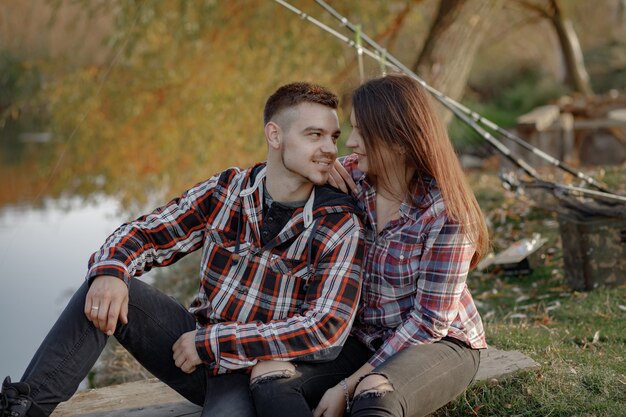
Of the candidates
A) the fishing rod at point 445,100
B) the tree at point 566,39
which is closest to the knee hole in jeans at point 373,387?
the fishing rod at point 445,100

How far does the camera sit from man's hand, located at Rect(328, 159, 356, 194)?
2750mm

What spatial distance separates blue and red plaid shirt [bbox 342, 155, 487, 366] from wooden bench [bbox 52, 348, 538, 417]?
1.35ft

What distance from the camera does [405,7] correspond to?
8.49m

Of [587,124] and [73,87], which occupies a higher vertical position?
[73,87]

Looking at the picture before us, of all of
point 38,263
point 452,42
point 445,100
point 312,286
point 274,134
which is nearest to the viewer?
point 312,286

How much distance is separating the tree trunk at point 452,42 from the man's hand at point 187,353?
4.80 metres

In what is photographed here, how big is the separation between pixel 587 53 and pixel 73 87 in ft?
50.7

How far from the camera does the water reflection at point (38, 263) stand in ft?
24.1

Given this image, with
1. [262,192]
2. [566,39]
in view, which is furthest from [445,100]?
[566,39]

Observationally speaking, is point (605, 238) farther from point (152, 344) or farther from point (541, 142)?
point (541, 142)

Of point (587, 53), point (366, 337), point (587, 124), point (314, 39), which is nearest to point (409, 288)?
point (366, 337)

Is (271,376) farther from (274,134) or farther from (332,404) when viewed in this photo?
(274,134)

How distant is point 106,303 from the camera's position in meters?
2.52

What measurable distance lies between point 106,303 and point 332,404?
2.52 feet
